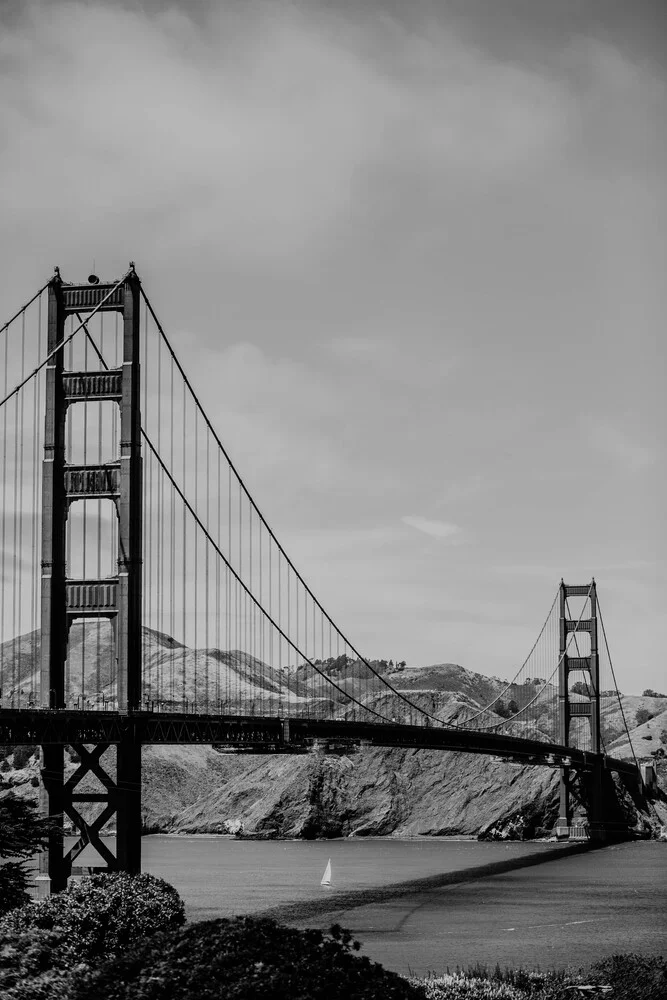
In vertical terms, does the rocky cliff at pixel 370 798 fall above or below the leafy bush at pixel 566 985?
above

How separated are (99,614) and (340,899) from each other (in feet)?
88.7

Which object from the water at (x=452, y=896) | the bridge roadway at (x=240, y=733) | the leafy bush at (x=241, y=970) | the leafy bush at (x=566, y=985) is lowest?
the water at (x=452, y=896)

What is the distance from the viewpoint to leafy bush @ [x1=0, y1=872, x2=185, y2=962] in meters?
30.4

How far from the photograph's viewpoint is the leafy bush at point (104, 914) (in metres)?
30.4

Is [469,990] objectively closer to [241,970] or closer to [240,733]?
[241,970]

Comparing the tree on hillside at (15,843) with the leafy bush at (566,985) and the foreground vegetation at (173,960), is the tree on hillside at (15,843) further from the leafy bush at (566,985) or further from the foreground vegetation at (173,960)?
the leafy bush at (566,985)

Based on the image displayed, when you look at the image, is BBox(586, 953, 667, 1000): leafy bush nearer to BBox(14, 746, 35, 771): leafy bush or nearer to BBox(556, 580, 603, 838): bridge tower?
BBox(556, 580, 603, 838): bridge tower

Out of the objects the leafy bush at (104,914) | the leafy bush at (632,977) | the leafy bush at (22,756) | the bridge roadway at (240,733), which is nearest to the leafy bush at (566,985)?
the leafy bush at (632,977)

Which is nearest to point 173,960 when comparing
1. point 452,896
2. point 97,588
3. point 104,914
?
point 104,914

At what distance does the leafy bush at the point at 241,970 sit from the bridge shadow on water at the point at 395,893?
4177cm

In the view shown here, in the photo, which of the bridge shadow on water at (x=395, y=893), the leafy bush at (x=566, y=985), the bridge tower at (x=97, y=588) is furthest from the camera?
the bridge shadow on water at (x=395, y=893)

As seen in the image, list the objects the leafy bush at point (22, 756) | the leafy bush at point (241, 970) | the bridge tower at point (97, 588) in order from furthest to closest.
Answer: the leafy bush at point (22, 756) < the bridge tower at point (97, 588) < the leafy bush at point (241, 970)

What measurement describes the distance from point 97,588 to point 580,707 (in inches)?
3939

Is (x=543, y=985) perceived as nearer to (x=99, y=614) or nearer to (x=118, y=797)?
(x=118, y=797)
